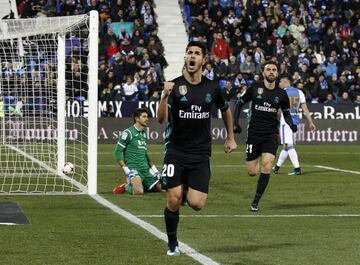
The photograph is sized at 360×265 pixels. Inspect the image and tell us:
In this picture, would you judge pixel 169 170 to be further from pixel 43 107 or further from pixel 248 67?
pixel 248 67

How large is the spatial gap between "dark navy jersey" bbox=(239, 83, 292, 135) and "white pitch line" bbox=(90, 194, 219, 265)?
228 centimetres

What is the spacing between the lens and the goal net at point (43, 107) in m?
16.9

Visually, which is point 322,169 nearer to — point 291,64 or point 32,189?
point 32,189

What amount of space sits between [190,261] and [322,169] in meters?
14.7

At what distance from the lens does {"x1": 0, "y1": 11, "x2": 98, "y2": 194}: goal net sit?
16.9 m

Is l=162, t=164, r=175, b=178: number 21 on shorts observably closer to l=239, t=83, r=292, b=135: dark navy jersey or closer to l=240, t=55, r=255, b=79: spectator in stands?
l=239, t=83, r=292, b=135: dark navy jersey

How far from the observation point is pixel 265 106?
1491cm

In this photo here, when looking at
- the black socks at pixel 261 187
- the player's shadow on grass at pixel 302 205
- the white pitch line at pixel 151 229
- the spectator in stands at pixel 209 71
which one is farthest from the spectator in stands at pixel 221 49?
the black socks at pixel 261 187

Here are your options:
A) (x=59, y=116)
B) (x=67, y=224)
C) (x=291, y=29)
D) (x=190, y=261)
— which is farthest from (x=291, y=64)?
(x=190, y=261)

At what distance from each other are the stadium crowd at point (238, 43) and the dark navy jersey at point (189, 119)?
24.8 meters

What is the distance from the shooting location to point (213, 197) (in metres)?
16.6

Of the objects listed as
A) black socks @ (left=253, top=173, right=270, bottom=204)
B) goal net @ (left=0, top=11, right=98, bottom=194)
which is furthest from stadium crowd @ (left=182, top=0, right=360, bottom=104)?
black socks @ (left=253, top=173, right=270, bottom=204)

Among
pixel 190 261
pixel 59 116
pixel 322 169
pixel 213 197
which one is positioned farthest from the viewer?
pixel 322 169

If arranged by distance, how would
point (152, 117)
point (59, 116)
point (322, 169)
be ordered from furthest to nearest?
point (152, 117)
point (322, 169)
point (59, 116)
